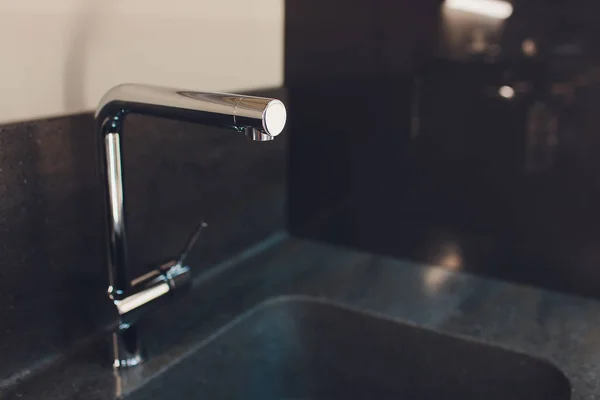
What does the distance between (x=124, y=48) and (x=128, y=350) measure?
0.34m

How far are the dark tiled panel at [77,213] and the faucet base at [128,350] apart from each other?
0.21 ft

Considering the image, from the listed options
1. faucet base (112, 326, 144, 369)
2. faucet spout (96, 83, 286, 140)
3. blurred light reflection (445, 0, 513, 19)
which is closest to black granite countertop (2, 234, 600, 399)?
faucet base (112, 326, 144, 369)

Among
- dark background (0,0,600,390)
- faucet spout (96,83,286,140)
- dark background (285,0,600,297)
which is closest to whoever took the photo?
faucet spout (96,83,286,140)

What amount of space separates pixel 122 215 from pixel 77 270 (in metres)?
0.10

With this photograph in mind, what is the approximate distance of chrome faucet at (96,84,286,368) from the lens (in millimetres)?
569

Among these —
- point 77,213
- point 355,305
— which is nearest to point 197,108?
point 77,213

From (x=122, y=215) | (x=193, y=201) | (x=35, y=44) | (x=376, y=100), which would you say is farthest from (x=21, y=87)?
(x=376, y=100)

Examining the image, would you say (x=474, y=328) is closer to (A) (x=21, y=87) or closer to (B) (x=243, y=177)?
(B) (x=243, y=177)

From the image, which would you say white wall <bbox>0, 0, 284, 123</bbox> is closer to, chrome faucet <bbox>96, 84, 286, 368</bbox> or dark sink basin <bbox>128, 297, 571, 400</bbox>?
chrome faucet <bbox>96, 84, 286, 368</bbox>

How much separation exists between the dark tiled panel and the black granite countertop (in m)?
0.04

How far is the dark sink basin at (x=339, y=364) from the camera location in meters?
0.75

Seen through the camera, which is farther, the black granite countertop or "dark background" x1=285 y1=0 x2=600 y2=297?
"dark background" x1=285 y1=0 x2=600 y2=297

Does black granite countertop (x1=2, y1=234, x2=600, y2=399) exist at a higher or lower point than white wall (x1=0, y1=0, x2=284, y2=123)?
lower

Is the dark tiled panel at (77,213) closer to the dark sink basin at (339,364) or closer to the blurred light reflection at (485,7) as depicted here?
the dark sink basin at (339,364)
